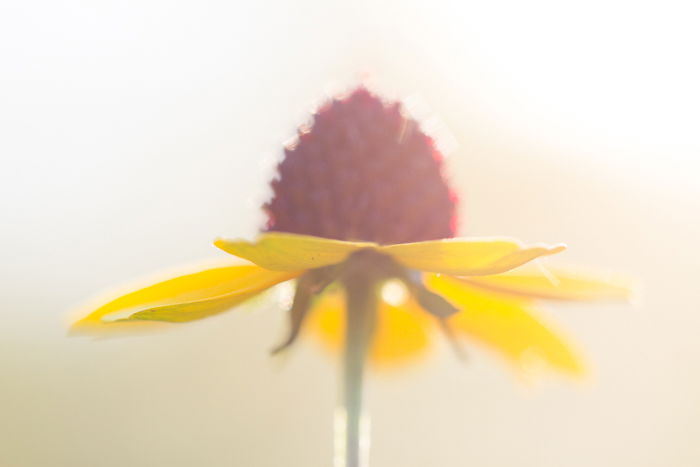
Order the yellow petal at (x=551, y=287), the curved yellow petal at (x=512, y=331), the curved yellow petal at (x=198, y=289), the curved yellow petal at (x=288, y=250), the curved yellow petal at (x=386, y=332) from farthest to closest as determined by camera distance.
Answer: the curved yellow petal at (x=386, y=332) → the curved yellow petal at (x=512, y=331) → the yellow petal at (x=551, y=287) → the curved yellow petal at (x=198, y=289) → the curved yellow petal at (x=288, y=250)

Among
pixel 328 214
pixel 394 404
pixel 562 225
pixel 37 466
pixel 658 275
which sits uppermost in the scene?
pixel 562 225

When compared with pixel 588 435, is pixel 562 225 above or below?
above

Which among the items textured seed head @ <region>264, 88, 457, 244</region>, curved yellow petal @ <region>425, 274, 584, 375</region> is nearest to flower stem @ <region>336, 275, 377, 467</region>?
textured seed head @ <region>264, 88, 457, 244</region>

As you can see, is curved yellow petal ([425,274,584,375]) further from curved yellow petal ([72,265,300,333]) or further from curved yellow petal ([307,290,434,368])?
curved yellow petal ([72,265,300,333])

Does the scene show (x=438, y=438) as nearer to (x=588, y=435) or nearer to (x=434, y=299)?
(x=588, y=435)

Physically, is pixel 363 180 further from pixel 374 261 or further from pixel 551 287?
pixel 551 287

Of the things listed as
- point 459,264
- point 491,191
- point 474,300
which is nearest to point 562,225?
point 491,191

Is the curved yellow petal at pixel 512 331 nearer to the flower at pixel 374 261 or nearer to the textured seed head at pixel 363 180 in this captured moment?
the flower at pixel 374 261

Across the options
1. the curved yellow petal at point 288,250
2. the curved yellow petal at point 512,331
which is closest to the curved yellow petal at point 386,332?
the curved yellow petal at point 512,331
